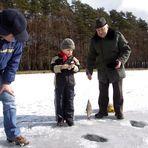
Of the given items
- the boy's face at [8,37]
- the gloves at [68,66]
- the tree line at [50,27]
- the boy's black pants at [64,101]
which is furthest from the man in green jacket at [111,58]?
the tree line at [50,27]

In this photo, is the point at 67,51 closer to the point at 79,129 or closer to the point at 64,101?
the point at 64,101

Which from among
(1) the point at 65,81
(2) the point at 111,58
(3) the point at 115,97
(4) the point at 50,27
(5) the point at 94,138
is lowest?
(5) the point at 94,138

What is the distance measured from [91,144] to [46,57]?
51617 mm

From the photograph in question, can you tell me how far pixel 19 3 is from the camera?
2099 inches

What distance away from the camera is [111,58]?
7.39 m

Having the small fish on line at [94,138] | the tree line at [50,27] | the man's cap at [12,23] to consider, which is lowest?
the small fish on line at [94,138]

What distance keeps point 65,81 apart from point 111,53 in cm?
116

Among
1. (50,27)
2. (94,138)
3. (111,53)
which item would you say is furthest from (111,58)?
(50,27)

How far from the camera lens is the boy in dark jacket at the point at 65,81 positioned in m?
6.68

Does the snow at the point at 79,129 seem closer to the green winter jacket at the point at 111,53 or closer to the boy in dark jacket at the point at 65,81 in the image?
the boy in dark jacket at the point at 65,81

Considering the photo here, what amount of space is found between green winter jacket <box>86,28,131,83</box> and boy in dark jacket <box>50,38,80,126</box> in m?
0.84

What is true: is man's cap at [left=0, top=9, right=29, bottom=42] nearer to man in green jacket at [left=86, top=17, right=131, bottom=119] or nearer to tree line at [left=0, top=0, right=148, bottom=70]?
man in green jacket at [left=86, top=17, right=131, bottom=119]

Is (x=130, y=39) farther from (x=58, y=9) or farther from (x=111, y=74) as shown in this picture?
(x=111, y=74)

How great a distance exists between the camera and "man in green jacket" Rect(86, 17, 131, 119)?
7.27m
